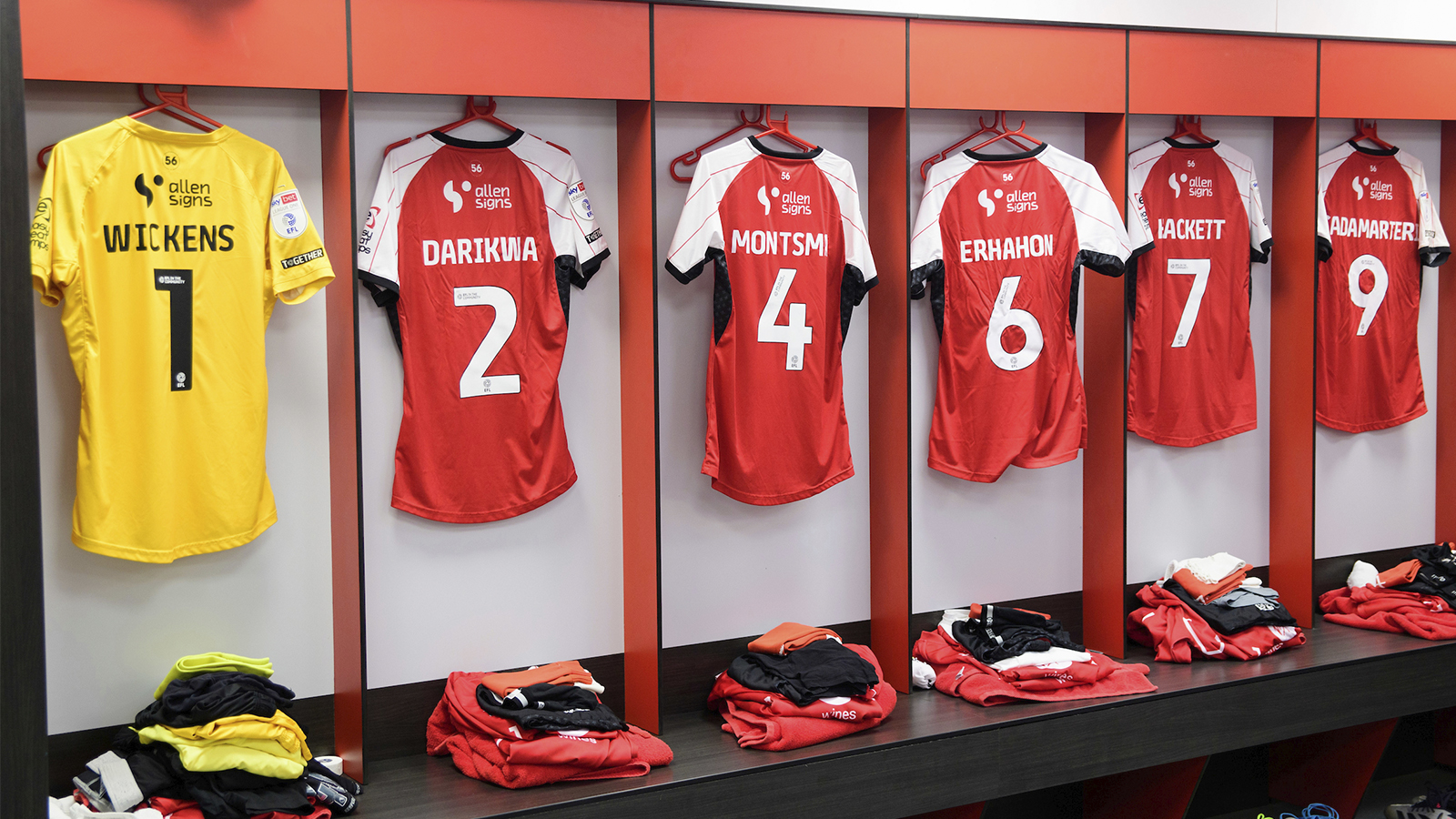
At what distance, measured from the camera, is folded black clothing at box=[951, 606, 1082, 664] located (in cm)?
323

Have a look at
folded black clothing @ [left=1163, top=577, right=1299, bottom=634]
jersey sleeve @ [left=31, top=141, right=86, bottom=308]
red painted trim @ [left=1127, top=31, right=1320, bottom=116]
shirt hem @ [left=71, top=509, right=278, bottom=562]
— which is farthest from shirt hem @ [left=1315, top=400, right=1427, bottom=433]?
jersey sleeve @ [left=31, top=141, right=86, bottom=308]

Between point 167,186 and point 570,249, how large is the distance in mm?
968

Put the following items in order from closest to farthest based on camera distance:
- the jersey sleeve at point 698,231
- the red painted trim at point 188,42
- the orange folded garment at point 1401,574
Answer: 1. the red painted trim at point 188,42
2. the jersey sleeve at point 698,231
3. the orange folded garment at point 1401,574

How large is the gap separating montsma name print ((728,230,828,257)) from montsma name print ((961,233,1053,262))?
19.5 inches

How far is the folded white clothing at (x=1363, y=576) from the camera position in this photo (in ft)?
13.1

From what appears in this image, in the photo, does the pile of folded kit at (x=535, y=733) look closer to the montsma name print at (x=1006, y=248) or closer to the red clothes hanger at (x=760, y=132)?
the red clothes hanger at (x=760, y=132)

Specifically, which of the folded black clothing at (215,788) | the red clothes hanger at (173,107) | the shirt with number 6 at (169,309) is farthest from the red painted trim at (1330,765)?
the red clothes hanger at (173,107)

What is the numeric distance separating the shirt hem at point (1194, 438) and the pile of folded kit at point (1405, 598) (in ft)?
2.44

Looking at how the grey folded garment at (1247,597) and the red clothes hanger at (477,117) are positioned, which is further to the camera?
the grey folded garment at (1247,597)

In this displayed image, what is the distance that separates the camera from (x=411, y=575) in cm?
289

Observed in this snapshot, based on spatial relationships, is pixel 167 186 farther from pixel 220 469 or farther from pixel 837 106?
pixel 837 106

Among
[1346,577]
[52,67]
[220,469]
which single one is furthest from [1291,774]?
[52,67]

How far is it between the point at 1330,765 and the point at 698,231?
9.45 ft

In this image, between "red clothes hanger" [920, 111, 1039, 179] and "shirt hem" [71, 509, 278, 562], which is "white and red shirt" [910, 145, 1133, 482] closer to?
"red clothes hanger" [920, 111, 1039, 179]
